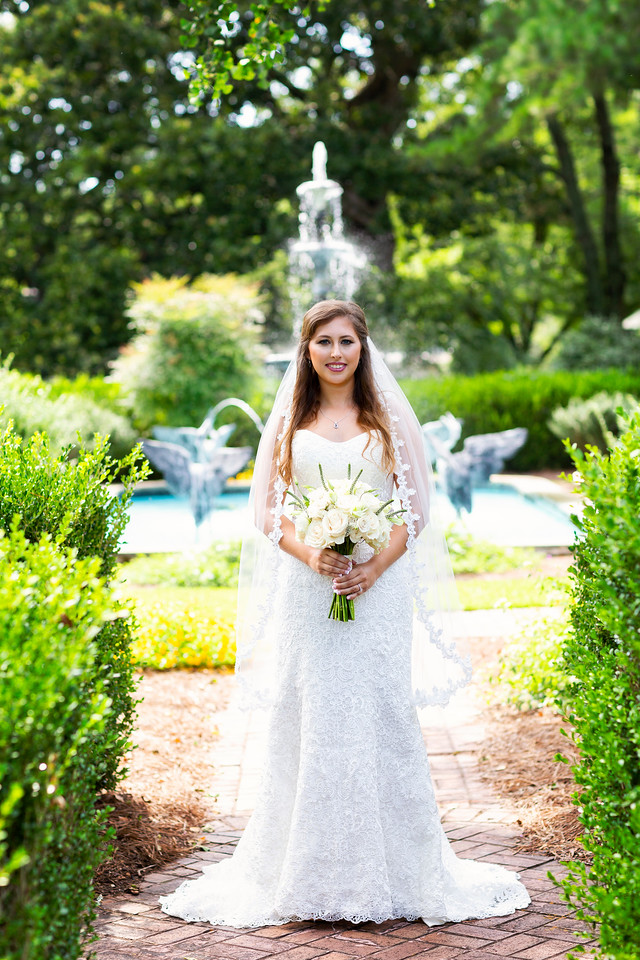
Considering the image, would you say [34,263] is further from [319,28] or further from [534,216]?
[534,216]

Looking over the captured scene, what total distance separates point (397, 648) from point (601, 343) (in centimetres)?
1861

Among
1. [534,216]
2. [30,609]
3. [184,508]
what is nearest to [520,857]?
[30,609]

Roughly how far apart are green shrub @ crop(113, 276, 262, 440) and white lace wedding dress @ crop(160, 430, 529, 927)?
13029mm

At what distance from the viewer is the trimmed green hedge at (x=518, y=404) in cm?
1656

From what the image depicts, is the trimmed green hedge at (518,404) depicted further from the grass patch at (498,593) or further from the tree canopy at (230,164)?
the grass patch at (498,593)

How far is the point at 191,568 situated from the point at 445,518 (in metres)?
4.59

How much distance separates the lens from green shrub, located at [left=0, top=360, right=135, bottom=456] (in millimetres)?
7910

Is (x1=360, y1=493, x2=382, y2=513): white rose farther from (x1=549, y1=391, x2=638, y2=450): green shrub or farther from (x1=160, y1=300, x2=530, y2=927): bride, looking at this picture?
(x1=549, y1=391, x2=638, y2=450): green shrub

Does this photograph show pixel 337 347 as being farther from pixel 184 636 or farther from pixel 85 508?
pixel 184 636

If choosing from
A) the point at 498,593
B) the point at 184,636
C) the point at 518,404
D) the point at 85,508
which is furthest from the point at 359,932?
the point at 518,404

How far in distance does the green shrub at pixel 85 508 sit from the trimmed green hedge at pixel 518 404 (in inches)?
507

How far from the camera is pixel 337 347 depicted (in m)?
3.48

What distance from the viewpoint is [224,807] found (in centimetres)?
442

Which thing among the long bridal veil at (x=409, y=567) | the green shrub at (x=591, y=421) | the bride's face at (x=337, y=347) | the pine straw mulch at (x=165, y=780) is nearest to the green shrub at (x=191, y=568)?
the pine straw mulch at (x=165, y=780)
